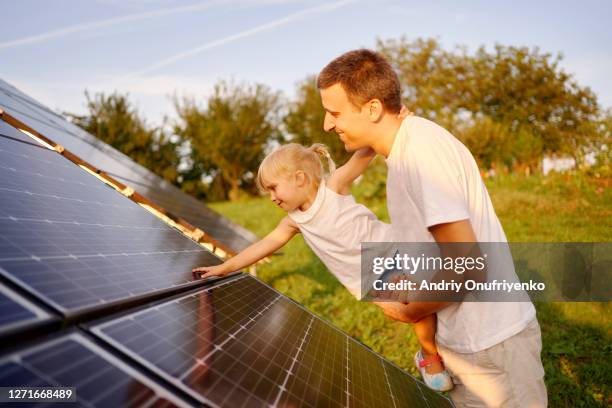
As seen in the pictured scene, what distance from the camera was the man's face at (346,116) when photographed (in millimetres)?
2359

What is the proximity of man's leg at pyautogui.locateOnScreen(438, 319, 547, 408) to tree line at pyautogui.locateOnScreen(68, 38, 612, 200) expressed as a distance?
100.0 ft

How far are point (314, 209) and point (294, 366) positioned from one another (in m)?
1.59

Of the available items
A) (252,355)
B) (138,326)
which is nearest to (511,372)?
(252,355)

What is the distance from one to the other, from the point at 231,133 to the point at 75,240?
33521 mm

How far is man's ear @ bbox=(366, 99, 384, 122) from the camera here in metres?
2.32

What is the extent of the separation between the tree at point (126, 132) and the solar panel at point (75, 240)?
31159mm

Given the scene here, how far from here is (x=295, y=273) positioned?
330 inches

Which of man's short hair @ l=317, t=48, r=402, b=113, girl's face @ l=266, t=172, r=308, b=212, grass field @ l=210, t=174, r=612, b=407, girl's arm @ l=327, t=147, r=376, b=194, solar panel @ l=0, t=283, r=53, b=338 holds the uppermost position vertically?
man's short hair @ l=317, t=48, r=402, b=113

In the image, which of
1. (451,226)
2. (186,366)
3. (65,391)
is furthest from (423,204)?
(65,391)

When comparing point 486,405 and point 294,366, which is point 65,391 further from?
point 486,405

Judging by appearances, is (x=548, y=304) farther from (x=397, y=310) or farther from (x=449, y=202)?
(x=449, y=202)

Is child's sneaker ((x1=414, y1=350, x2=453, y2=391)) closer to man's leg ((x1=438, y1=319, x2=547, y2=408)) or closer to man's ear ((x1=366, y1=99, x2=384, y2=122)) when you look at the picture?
man's leg ((x1=438, y1=319, x2=547, y2=408))

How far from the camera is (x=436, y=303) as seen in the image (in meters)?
2.12

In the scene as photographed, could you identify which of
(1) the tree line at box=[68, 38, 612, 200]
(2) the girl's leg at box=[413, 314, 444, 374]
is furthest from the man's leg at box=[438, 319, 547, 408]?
(1) the tree line at box=[68, 38, 612, 200]
